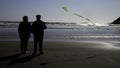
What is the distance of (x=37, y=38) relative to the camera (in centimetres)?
1095

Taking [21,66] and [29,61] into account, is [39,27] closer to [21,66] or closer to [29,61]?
[29,61]

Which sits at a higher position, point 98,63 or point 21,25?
point 21,25

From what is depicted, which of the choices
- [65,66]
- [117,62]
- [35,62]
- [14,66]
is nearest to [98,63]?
[117,62]

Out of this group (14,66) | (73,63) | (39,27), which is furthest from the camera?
(39,27)

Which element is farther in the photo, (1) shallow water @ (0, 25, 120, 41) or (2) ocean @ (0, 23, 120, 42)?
(1) shallow water @ (0, 25, 120, 41)

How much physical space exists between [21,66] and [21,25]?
11.6 ft

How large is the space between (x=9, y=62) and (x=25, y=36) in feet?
8.42

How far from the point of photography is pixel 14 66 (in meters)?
7.98

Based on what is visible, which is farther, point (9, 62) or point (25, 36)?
point (25, 36)

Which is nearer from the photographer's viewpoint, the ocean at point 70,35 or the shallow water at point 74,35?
the ocean at point 70,35

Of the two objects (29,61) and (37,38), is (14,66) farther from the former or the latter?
(37,38)

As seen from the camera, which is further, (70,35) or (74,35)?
(74,35)

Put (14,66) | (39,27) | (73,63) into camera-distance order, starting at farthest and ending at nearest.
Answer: (39,27) < (73,63) < (14,66)

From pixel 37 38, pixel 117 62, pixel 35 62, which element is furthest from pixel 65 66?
pixel 37 38
